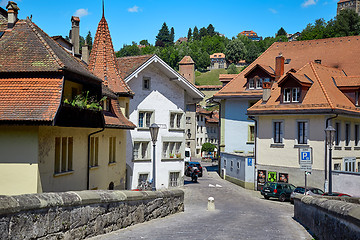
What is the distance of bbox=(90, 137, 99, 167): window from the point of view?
22.2 m

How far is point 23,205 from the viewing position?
7.78m

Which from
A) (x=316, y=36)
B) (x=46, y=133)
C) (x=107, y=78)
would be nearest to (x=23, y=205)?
(x=46, y=133)

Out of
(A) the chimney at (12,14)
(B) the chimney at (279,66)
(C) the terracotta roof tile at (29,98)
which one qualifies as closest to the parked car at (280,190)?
(B) the chimney at (279,66)

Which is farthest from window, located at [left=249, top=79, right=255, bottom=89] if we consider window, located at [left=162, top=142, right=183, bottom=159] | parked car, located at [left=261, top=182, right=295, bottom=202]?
parked car, located at [left=261, top=182, right=295, bottom=202]

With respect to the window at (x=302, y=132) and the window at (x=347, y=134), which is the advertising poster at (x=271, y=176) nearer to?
the window at (x=302, y=132)

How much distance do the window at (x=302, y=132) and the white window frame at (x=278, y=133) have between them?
4.70 feet

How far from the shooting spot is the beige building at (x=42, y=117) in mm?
15602

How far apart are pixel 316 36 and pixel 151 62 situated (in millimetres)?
55591

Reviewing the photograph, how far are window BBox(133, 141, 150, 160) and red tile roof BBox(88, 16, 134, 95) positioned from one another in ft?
26.0

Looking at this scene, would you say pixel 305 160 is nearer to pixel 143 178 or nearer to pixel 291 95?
pixel 291 95

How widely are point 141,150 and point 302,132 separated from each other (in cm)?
1246

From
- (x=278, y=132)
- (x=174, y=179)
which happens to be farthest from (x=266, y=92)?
(x=174, y=179)

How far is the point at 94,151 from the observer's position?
22812 millimetres

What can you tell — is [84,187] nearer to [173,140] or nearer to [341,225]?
[341,225]
